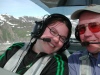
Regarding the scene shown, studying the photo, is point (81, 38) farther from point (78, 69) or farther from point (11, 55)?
point (11, 55)

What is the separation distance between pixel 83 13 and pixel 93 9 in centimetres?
10

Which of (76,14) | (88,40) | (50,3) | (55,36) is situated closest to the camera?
(88,40)

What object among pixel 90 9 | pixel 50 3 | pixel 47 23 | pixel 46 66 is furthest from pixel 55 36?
pixel 50 3

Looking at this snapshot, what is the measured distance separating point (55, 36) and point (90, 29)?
34 cm

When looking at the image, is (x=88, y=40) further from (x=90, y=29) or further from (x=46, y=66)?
(x=46, y=66)

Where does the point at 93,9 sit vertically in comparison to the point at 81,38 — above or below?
above

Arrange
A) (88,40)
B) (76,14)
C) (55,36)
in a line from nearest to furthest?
(88,40)
(76,14)
(55,36)

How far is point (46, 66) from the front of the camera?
1.66 m

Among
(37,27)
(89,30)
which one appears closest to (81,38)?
(89,30)

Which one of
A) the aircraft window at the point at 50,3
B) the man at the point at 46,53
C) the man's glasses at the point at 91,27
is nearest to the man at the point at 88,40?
the man's glasses at the point at 91,27

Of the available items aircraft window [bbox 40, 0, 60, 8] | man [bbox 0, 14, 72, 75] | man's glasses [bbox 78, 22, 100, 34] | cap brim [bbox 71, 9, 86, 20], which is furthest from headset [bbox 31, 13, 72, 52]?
aircraft window [bbox 40, 0, 60, 8]

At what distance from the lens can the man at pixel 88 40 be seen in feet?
4.70

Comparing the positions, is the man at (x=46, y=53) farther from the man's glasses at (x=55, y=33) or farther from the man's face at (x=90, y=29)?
the man's face at (x=90, y=29)

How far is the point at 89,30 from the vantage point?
147cm
